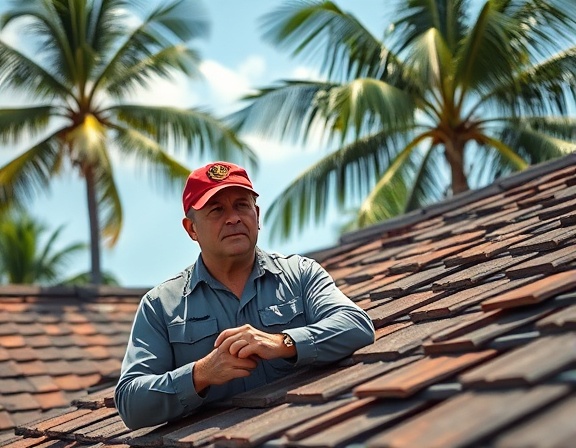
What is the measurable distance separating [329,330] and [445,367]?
0.80 metres

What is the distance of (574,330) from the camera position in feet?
6.96

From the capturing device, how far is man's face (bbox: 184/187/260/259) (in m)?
3.26

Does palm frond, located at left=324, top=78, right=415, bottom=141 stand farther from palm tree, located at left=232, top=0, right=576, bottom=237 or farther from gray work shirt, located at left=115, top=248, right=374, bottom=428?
gray work shirt, located at left=115, top=248, right=374, bottom=428

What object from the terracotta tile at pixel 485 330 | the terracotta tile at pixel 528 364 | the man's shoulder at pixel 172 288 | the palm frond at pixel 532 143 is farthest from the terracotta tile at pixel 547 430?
the palm frond at pixel 532 143

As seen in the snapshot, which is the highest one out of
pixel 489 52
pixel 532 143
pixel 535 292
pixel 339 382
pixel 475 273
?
pixel 489 52

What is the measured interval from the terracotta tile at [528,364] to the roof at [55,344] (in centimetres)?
377

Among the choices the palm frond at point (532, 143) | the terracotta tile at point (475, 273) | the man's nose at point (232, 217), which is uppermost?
the palm frond at point (532, 143)

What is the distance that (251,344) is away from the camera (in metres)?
2.89

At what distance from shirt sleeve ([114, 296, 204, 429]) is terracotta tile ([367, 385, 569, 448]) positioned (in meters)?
1.24

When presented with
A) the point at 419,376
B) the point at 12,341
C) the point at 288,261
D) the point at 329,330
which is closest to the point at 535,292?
the point at 419,376

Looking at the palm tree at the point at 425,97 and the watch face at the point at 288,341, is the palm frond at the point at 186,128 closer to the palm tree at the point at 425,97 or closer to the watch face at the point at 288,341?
the palm tree at the point at 425,97

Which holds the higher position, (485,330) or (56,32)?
(56,32)

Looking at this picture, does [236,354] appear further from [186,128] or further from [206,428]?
[186,128]

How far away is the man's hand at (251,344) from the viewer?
2.90 meters
